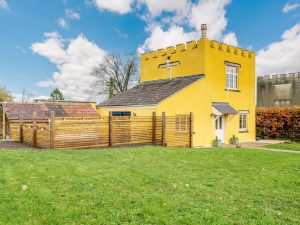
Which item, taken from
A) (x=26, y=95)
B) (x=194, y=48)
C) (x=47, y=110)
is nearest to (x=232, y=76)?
(x=194, y=48)

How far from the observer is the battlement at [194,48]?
20.0 meters

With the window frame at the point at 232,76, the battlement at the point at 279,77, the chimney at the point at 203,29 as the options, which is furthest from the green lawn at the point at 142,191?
the battlement at the point at 279,77

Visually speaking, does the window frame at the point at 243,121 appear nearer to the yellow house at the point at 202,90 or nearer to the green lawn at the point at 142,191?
the yellow house at the point at 202,90

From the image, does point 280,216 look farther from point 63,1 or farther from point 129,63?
point 129,63

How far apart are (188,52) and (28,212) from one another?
57.9 feet

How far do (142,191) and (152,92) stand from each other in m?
14.4

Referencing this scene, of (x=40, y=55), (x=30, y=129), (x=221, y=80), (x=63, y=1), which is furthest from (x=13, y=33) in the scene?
(x=221, y=80)

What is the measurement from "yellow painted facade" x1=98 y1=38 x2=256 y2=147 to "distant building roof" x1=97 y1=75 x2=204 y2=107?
1.24 feet

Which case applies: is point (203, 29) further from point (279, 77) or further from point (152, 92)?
point (279, 77)

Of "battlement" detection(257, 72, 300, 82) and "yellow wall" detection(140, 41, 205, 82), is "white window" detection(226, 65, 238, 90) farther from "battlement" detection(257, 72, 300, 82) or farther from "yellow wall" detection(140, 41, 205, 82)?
"battlement" detection(257, 72, 300, 82)

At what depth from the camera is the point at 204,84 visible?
19.6 m

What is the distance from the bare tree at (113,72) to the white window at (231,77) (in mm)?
22890

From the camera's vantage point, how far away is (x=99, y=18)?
69.1 feet

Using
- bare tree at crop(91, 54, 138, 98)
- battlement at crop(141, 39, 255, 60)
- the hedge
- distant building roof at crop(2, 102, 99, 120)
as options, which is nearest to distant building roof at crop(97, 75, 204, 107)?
battlement at crop(141, 39, 255, 60)
